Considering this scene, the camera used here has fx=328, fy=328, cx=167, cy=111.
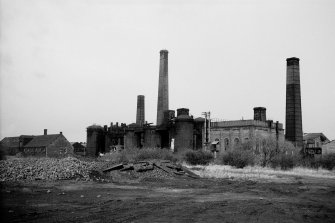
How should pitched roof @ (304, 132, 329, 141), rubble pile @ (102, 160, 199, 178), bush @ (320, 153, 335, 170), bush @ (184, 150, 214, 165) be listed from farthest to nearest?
pitched roof @ (304, 132, 329, 141) < bush @ (184, 150, 214, 165) < bush @ (320, 153, 335, 170) < rubble pile @ (102, 160, 199, 178)

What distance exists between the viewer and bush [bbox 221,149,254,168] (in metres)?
25.3

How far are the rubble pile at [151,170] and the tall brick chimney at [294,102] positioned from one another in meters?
19.1

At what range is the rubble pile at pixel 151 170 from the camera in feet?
53.5

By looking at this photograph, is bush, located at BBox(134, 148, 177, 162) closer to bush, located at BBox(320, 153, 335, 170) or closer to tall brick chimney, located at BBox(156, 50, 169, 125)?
tall brick chimney, located at BBox(156, 50, 169, 125)

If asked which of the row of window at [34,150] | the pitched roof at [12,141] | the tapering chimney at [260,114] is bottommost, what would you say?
the row of window at [34,150]

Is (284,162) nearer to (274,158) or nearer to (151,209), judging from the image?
(274,158)

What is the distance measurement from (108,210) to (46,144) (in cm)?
4501

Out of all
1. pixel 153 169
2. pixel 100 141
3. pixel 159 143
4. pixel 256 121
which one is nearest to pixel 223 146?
pixel 256 121

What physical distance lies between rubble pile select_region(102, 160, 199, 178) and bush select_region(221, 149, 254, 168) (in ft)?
29.7

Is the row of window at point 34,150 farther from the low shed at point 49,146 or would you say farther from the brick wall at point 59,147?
the brick wall at point 59,147

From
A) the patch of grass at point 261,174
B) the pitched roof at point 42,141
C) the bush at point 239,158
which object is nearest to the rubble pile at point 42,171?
the patch of grass at point 261,174

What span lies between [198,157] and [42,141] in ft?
102

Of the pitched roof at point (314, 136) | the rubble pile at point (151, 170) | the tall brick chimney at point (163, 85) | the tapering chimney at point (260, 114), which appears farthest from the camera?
the pitched roof at point (314, 136)

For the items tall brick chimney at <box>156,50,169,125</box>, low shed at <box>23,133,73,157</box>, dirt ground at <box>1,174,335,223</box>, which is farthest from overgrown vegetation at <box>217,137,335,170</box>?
low shed at <box>23,133,73,157</box>
